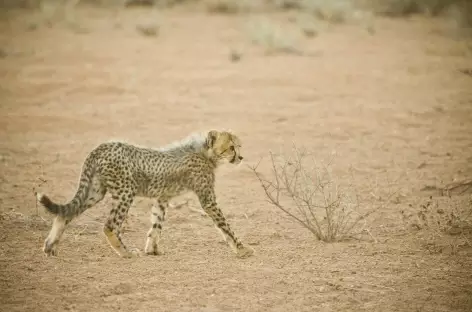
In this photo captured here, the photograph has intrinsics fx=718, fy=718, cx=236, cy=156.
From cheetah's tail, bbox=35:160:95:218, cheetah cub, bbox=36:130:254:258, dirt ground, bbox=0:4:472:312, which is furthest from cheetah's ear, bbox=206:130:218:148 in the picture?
cheetah's tail, bbox=35:160:95:218

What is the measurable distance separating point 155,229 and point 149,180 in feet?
1.43

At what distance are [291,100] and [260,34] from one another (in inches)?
183

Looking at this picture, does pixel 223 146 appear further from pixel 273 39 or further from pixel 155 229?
pixel 273 39

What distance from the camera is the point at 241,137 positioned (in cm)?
1003

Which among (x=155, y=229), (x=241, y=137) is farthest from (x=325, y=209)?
(x=241, y=137)

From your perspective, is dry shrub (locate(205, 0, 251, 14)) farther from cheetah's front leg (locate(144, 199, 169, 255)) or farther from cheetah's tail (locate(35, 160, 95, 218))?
cheetah's tail (locate(35, 160, 95, 218))

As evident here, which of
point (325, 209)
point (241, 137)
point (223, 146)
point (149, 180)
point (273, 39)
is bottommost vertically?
point (325, 209)

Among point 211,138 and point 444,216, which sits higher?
point 211,138

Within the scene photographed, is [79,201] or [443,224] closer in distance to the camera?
[79,201]

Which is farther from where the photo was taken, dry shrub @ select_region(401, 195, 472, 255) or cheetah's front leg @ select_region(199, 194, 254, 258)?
dry shrub @ select_region(401, 195, 472, 255)

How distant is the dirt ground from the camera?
17.3 feet

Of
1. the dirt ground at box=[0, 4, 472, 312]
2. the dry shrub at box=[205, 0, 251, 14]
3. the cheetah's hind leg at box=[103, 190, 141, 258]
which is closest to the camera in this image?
the dirt ground at box=[0, 4, 472, 312]

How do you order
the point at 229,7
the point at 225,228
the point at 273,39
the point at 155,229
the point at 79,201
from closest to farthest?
the point at 79,201
the point at 225,228
the point at 155,229
the point at 273,39
the point at 229,7

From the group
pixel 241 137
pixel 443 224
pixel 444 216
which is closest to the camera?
pixel 443 224
